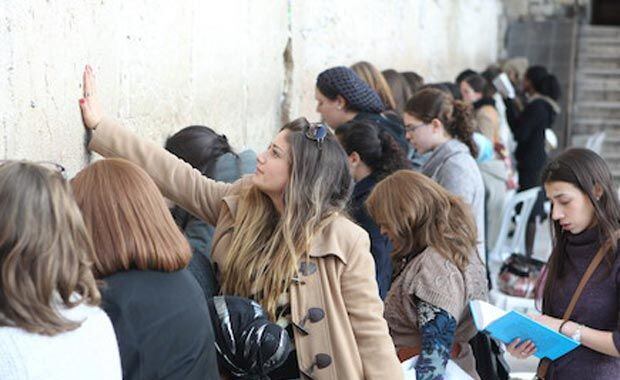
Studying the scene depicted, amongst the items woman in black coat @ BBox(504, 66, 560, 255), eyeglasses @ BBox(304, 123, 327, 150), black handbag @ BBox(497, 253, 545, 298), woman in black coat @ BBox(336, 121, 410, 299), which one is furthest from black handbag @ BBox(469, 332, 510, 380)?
woman in black coat @ BBox(504, 66, 560, 255)

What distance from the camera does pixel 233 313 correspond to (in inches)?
112

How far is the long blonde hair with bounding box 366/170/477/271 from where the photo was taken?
→ 372cm

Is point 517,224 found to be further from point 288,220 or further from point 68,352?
point 68,352

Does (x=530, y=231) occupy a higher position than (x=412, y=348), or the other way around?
(x=412, y=348)

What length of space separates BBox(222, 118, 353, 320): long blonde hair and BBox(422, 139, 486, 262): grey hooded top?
200 cm

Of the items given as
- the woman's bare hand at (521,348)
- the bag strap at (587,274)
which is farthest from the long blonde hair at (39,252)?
the bag strap at (587,274)

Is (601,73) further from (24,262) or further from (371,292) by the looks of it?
(24,262)

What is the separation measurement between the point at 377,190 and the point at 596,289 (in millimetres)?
759

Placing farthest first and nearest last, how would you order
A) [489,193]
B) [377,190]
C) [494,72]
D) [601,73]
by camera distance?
[601,73] → [494,72] → [489,193] → [377,190]

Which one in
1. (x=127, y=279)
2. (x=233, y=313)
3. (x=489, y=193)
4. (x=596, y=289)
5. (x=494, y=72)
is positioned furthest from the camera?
(x=494, y=72)

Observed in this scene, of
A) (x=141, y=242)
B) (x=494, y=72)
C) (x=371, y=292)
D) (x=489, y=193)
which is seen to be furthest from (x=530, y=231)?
(x=141, y=242)

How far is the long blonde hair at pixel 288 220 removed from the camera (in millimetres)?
3070

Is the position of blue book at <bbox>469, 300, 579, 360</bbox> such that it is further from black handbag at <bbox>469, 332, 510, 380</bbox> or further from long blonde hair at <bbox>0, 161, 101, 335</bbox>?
long blonde hair at <bbox>0, 161, 101, 335</bbox>

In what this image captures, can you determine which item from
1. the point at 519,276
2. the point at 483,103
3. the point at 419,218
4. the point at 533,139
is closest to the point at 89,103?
the point at 419,218
